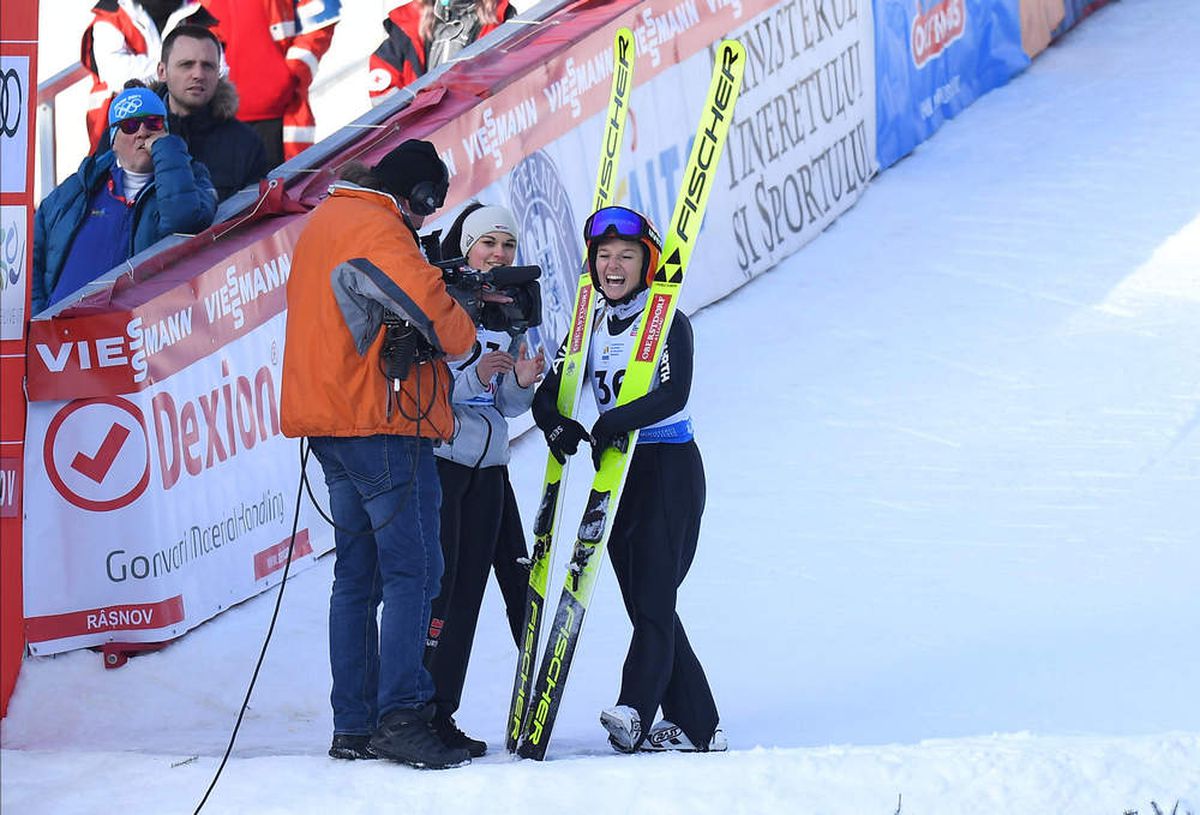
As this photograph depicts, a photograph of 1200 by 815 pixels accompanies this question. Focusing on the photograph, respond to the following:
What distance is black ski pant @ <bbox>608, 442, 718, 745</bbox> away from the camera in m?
5.85

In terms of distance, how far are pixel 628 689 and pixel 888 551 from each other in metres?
2.44

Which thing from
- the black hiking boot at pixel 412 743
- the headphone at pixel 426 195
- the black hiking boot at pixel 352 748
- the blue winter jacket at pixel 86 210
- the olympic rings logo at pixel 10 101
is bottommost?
the black hiking boot at pixel 352 748

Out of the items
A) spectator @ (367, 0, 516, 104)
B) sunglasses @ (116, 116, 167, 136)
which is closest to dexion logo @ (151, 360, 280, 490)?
sunglasses @ (116, 116, 167, 136)

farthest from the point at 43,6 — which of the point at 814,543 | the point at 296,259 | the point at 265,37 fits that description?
the point at 296,259

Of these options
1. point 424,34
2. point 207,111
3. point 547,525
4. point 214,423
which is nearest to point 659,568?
point 547,525

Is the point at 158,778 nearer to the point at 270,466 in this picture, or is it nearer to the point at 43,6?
the point at 270,466

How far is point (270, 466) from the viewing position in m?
7.70

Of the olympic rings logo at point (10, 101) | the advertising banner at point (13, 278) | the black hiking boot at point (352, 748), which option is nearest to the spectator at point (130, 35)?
the advertising banner at point (13, 278)

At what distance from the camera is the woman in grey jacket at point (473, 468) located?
5855 mm

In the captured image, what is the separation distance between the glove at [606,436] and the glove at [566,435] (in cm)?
4

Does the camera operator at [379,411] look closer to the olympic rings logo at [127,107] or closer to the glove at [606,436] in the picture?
the glove at [606,436]

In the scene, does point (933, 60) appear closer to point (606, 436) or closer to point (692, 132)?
point (692, 132)

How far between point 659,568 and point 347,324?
1296 millimetres

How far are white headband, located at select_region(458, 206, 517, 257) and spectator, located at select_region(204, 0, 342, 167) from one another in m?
3.85
